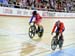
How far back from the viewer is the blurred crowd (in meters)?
9.10

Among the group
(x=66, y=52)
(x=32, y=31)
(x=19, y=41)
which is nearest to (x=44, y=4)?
(x=66, y=52)

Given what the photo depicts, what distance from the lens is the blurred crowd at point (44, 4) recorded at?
29.9 feet

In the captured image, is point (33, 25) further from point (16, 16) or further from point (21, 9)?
point (21, 9)

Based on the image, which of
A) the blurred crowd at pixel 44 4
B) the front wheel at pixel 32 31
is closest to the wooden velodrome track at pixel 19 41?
the front wheel at pixel 32 31

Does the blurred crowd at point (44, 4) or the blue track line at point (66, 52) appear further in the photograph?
the blurred crowd at point (44, 4)

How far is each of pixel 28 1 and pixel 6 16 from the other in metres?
2.49

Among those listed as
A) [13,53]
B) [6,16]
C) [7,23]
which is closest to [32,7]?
[6,16]

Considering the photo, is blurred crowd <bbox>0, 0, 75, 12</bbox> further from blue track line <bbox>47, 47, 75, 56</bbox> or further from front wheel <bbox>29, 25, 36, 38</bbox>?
blue track line <bbox>47, 47, 75, 56</bbox>

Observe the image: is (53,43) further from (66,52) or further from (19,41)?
(19,41)

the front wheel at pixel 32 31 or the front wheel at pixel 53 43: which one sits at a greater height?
the front wheel at pixel 32 31

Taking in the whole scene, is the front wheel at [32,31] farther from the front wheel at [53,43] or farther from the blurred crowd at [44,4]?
the blurred crowd at [44,4]

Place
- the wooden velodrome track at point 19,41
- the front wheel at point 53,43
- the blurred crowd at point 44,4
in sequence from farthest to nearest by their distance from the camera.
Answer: the blurred crowd at point 44,4 → the front wheel at point 53,43 → the wooden velodrome track at point 19,41

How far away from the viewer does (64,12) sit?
14.7 metres

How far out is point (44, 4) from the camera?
1223cm
